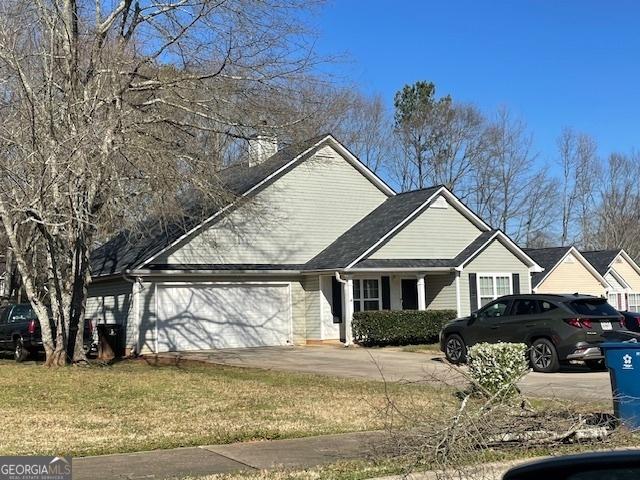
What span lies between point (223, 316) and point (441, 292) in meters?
8.04

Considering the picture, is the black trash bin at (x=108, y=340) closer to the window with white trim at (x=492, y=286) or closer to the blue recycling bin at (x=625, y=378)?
the window with white trim at (x=492, y=286)

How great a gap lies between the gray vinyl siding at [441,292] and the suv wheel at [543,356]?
10424mm

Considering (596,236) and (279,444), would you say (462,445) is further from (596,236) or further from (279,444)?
(596,236)

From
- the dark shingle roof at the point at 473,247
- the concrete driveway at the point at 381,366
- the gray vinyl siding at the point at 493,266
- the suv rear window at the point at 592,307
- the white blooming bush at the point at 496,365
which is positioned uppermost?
the dark shingle roof at the point at 473,247

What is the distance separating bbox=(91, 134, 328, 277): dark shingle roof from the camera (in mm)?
23250

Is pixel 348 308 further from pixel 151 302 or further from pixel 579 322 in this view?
pixel 579 322

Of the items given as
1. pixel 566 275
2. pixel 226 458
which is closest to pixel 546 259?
pixel 566 275

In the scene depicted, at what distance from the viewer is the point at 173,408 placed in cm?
1116

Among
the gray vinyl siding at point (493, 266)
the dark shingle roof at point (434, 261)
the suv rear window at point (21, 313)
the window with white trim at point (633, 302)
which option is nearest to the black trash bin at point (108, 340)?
the suv rear window at point (21, 313)

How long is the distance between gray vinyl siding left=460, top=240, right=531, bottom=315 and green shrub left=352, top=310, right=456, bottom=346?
88.6 inches

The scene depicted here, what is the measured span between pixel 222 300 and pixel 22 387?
11.1 meters

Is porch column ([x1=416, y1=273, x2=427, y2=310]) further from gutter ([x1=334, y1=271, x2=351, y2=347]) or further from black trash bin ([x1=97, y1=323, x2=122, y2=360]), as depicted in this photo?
black trash bin ([x1=97, y1=323, x2=122, y2=360])

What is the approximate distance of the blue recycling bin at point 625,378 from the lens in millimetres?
8484

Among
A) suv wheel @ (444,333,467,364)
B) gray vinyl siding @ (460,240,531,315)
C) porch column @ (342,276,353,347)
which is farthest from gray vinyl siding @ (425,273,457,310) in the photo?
suv wheel @ (444,333,467,364)
